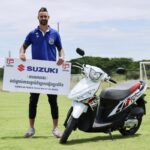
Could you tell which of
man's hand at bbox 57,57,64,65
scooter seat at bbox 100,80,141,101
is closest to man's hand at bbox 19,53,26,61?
man's hand at bbox 57,57,64,65

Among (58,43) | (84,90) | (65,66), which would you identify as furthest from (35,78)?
(84,90)

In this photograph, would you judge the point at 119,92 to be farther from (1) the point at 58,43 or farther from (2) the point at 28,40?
(2) the point at 28,40

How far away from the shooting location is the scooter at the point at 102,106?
8.45 metres

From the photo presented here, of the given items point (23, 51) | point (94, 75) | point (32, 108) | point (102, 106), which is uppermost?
point (23, 51)

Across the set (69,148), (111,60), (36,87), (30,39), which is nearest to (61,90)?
(36,87)

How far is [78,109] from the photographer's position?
27.6 feet

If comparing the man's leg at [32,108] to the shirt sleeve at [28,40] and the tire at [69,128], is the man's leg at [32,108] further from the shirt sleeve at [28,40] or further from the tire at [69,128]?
the tire at [69,128]

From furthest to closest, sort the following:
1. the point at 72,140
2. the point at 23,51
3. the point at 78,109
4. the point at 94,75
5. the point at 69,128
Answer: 1. the point at 23,51
2. the point at 72,140
3. the point at 94,75
4. the point at 78,109
5. the point at 69,128

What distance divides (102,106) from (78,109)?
1.98 ft

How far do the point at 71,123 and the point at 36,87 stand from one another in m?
1.26

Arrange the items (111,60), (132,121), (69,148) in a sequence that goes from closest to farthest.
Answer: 1. (69,148)
2. (132,121)
3. (111,60)

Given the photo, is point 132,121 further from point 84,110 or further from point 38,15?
point 38,15

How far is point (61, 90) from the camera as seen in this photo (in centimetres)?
928

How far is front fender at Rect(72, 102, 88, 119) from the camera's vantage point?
833 centimetres
